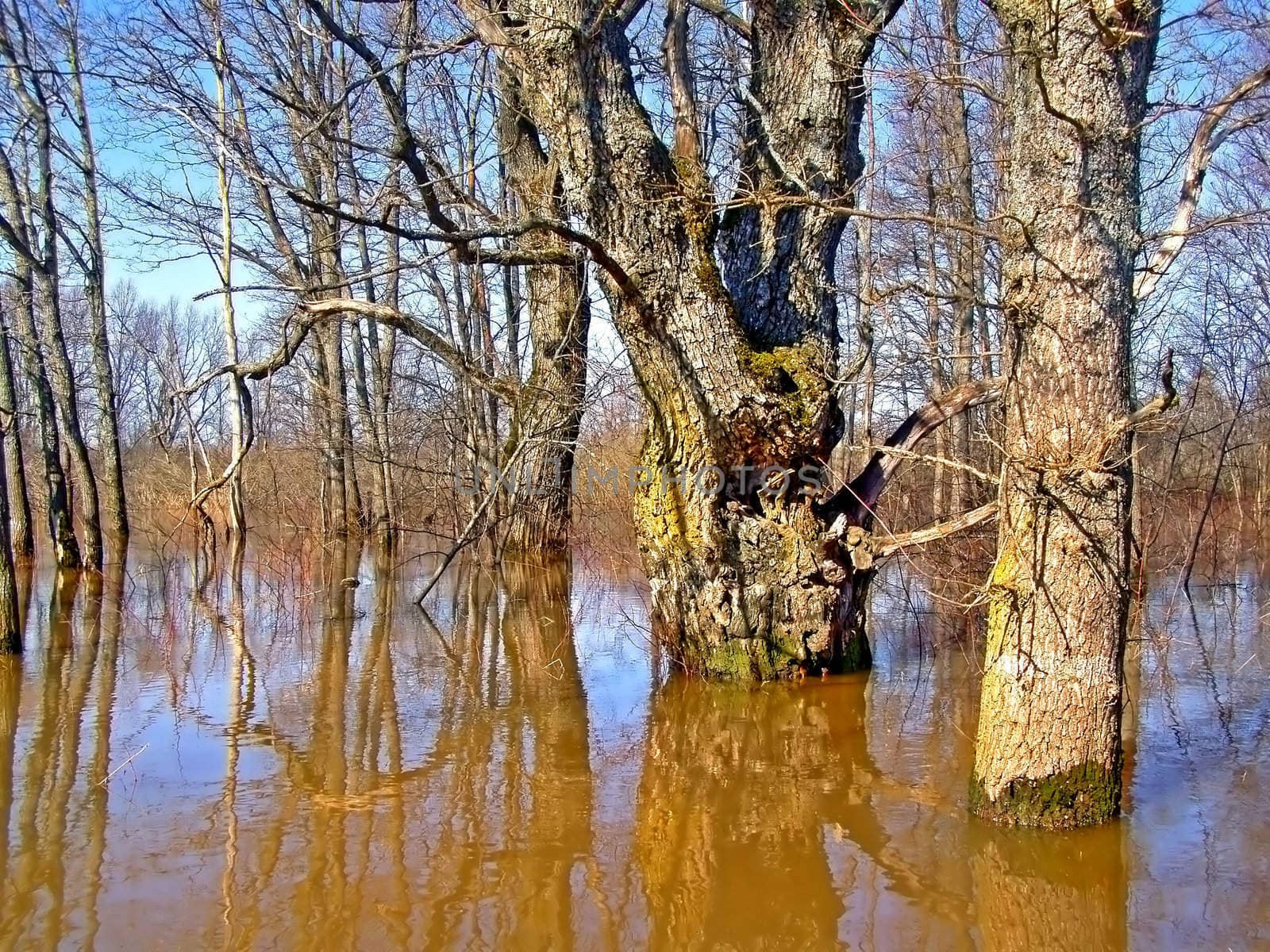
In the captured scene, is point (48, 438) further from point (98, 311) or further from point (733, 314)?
point (733, 314)

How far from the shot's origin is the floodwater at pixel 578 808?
3654 mm

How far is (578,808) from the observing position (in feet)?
15.8

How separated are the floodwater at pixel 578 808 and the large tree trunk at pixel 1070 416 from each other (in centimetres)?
44

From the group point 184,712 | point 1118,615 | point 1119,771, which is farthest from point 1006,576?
point 184,712

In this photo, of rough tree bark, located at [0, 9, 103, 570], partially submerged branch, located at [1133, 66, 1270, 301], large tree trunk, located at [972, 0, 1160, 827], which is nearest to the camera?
large tree trunk, located at [972, 0, 1160, 827]

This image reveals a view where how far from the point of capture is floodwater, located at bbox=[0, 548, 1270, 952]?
3654mm

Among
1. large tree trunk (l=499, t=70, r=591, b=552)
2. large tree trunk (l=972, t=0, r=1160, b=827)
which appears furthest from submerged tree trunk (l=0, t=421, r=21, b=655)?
large tree trunk (l=972, t=0, r=1160, b=827)

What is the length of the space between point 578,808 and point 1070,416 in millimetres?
2900

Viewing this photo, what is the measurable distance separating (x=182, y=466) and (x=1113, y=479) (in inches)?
978

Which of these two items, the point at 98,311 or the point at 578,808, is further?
the point at 98,311

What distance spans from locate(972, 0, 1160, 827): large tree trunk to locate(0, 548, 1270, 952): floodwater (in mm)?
435

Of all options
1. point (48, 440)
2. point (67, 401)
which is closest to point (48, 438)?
point (48, 440)

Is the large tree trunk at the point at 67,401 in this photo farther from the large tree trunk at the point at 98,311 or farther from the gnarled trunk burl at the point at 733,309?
the gnarled trunk burl at the point at 733,309

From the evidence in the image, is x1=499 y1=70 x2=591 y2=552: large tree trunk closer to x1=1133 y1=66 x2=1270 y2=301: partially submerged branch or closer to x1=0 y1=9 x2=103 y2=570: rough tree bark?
x1=1133 y1=66 x2=1270 y2=301: partially submerged branch
